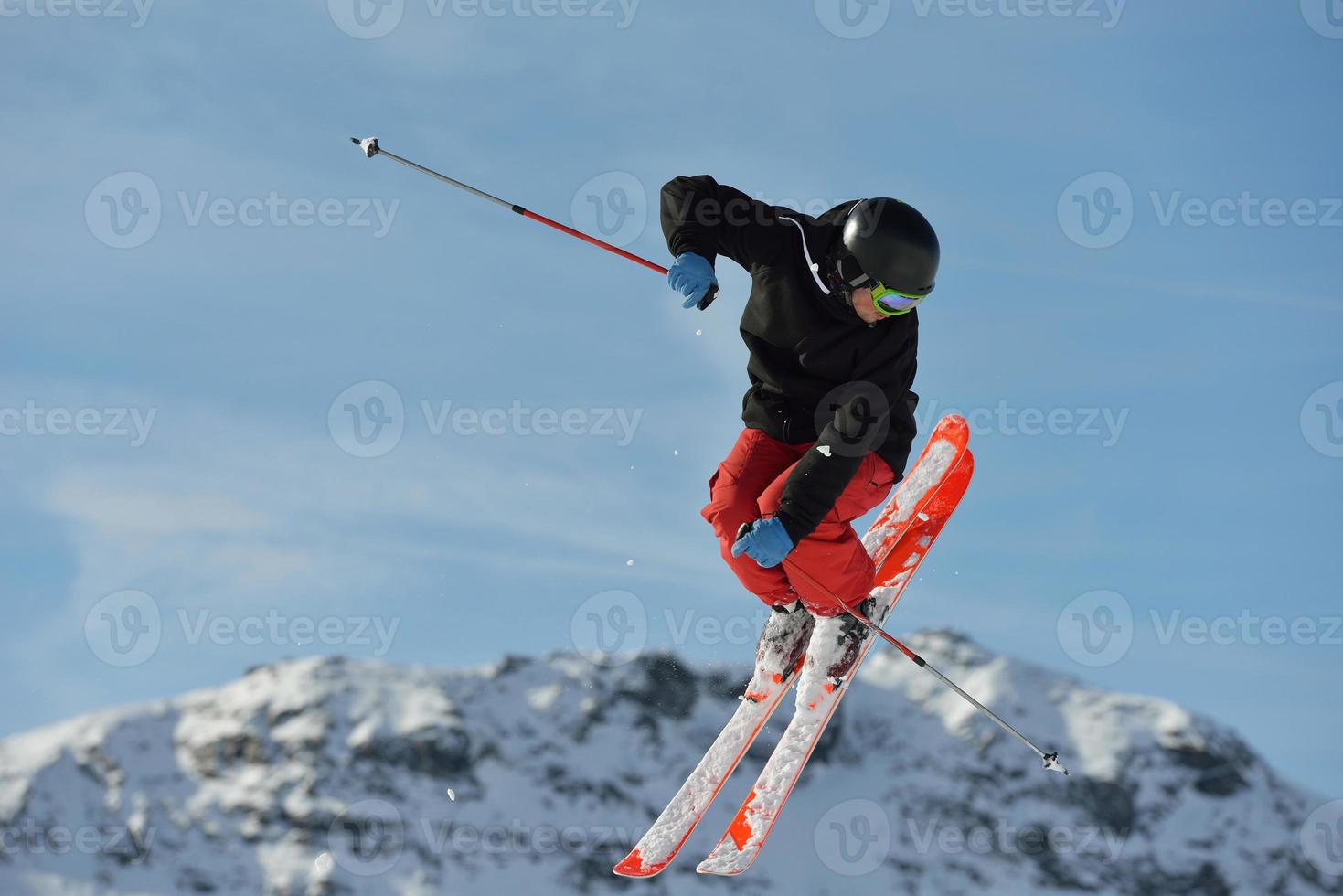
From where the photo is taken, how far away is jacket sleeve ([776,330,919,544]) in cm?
645

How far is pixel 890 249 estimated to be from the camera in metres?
6.31

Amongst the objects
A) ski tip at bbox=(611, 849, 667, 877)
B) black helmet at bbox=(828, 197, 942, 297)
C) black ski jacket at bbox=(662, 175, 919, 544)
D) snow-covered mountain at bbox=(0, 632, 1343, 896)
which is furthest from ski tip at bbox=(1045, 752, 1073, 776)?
snow-covered mountain at bbox=(0, 632, 1343, 896)

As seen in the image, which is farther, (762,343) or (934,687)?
A: (934,687)

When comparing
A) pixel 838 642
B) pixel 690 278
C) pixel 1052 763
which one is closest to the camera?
pixel 690 278

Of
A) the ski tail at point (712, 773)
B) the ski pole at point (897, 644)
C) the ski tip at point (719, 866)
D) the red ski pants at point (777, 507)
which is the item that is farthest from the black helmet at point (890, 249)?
the ski tip at point (719, 866)

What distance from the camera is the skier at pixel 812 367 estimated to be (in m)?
6.44

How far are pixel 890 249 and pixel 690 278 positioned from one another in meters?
1.03

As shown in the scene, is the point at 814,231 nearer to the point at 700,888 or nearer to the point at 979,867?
the point at 700,888

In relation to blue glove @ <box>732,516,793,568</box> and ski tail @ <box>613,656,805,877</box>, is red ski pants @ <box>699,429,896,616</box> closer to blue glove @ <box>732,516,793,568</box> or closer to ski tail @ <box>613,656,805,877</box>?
blue glove @ <box>732,516,793,568</box>

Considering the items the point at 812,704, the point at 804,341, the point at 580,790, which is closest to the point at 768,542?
the point at 804,341

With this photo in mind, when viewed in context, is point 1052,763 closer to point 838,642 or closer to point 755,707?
point 838,642

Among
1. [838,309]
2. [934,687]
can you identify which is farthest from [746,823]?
[934,687]

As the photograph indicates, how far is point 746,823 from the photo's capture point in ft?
27.4

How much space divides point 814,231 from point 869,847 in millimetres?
184502
